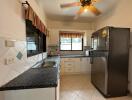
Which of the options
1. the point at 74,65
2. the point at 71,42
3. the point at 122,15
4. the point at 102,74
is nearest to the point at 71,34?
the point at 71,42

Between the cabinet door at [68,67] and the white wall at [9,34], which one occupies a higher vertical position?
the white wall at [9,34]

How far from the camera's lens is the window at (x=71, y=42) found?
18.3 ft

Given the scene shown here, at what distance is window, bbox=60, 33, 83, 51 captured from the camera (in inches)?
219

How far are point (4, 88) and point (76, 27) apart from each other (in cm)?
460

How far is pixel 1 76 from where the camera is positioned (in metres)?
1.19

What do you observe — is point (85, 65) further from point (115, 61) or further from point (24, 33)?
point (24, 33)

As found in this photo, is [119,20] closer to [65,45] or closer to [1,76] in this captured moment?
[65,45]

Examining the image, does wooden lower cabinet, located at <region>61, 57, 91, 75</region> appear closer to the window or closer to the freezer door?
the window

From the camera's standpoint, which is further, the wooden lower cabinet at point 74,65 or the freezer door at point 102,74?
the wooden lower cabinet at point 74,65

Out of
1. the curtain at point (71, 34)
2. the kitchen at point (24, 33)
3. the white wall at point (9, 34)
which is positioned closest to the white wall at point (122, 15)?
the kitchen at point (24, 33)

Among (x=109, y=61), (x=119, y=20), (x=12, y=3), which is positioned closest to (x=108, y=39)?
(x=109, y=61)

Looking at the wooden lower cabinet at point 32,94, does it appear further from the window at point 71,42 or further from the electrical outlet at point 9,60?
the window at point 71,42

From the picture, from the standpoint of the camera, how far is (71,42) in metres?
5.66

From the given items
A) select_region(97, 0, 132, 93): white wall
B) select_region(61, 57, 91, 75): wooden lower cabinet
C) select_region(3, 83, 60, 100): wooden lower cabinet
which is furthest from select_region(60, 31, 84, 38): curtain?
select_region(3, 83, 60, 100): wooden lower cabinet
